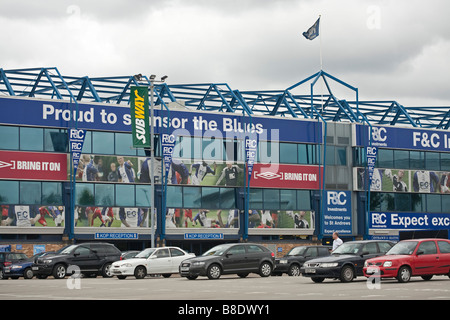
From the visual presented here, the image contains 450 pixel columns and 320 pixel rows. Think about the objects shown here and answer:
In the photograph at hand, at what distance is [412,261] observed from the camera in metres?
26.1

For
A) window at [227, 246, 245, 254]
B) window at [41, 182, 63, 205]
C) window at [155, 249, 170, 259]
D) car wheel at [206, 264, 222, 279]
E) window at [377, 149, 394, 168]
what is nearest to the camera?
car wheel at [206, 264, 222, 279]

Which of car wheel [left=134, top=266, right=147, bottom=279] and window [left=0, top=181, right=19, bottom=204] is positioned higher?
window [left=0, top=181, right=19, bottom=204]

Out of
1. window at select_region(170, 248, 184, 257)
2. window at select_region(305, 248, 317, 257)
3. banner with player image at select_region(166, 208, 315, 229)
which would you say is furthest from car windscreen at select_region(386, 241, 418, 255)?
banner with player image at select_region(166, 208, 315, 229)

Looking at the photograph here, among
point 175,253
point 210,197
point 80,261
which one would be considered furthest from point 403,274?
point 210,197

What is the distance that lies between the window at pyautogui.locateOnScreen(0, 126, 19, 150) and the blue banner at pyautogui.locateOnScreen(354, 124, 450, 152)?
79.6 feet

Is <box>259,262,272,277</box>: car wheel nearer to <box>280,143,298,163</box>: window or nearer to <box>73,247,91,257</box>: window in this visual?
<box>73,247,91,257</box>: window

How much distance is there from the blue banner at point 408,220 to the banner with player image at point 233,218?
518 cm

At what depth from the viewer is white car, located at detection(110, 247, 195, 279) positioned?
3441 centimetres

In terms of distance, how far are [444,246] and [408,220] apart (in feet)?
111

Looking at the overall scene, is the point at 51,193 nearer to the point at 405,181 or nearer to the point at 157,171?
the point at 157,171

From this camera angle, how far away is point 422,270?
26359mm

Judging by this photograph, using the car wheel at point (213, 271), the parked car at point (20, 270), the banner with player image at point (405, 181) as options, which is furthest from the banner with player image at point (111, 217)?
the car wheel at point (213, 271)

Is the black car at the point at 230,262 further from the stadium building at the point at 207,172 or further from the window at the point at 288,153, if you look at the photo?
the window at the point at 288,153
